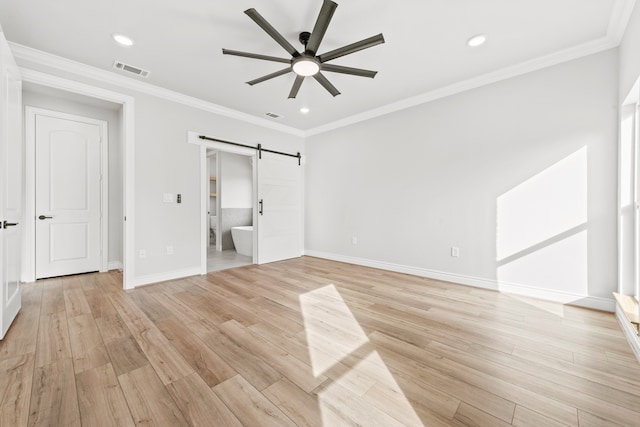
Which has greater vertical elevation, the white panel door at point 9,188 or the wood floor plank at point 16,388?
the white panel door at point 9,188

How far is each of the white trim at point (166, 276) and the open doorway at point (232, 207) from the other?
5.06 ft

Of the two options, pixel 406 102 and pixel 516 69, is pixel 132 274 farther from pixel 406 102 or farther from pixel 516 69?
pixel 516 69

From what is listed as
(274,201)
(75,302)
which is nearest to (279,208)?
(274,201)

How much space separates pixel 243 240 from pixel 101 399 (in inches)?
171

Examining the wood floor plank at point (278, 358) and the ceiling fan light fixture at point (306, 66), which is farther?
the ceiling fan light fixture at point (306, 66)

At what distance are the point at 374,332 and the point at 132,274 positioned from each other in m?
3.09

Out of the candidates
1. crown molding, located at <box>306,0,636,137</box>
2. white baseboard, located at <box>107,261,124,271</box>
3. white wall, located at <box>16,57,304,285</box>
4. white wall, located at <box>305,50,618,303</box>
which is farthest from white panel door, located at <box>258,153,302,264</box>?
white baseboard, located at <box>107,261,124,271</box>

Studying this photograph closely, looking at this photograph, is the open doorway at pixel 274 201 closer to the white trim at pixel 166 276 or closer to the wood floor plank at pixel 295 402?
the white trim at pixel 166 276

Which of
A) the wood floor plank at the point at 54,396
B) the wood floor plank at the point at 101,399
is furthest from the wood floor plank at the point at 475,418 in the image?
the wood floor plank at the point at 54,396

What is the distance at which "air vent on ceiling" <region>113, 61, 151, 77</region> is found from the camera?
2.97m

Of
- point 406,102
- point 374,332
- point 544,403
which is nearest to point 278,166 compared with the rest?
point 406,102

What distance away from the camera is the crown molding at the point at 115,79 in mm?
2717

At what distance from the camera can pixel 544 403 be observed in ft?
4.45

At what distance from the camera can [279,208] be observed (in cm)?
511
